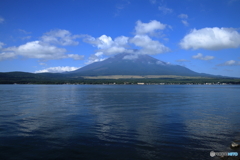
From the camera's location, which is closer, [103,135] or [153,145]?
[153,145]

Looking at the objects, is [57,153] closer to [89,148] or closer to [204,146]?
[89,148]

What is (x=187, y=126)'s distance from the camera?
14.3 m

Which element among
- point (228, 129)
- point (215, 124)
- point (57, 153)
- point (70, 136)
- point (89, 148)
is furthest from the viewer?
point (215, 124)

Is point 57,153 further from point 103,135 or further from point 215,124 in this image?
point 215,124

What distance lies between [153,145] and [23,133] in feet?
25.0

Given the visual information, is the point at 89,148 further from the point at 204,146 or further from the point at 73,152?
the point at 204,146

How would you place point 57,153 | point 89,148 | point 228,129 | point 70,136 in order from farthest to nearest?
point 228,129, point 70,136, point 89,148, point 57,153

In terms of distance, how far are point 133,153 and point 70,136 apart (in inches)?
164

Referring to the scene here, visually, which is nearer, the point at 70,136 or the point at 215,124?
the point at 70,136

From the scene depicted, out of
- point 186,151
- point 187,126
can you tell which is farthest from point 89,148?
point 187,126

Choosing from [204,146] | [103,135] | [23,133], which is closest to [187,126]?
[204,146]

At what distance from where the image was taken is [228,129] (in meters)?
13.6

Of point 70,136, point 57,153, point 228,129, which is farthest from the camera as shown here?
point 228,129

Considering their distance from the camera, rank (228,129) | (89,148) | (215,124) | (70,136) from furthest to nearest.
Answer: (215,124)
(228,129)
(70,136)
(89,148)
